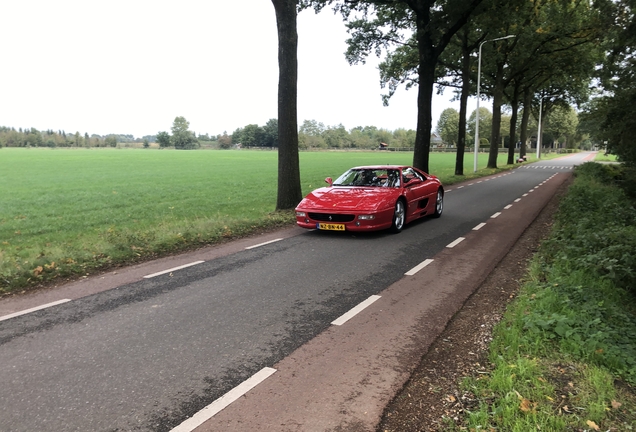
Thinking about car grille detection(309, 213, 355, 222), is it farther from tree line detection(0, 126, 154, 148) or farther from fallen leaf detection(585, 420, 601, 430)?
tree line detection(0, 126, 154, 148)

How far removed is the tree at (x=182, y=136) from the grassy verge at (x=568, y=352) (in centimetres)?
15566

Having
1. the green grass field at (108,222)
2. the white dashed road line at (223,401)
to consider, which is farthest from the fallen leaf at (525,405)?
the green grass field at (108,222)

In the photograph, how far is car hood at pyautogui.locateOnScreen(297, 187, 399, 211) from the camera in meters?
8.79

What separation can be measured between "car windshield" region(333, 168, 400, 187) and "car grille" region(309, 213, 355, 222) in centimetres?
→ 155

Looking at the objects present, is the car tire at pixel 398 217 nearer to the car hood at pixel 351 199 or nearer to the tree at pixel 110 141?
the car hood at pixel 351 199

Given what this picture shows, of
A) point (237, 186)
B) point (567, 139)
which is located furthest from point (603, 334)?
point (567, 139)

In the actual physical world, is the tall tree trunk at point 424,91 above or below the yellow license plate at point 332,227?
above

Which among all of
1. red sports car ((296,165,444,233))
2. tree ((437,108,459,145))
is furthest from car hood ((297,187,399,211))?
tree ((437,108,459,145))

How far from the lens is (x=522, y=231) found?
9.58m

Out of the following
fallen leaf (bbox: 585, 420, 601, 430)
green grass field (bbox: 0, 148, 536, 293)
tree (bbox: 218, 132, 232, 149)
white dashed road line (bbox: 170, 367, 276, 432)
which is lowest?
green grass field (bbox: 0, 148, 536, 293)

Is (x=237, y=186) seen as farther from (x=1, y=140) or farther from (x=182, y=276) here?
(x=1, y=140)

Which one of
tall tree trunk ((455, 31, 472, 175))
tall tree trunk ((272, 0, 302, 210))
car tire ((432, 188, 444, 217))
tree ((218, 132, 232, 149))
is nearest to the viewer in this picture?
tall tree trunk ((272, 0, 302, 210))

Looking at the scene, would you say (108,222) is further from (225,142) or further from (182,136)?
(182,136)

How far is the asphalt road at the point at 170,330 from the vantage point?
3055mm
